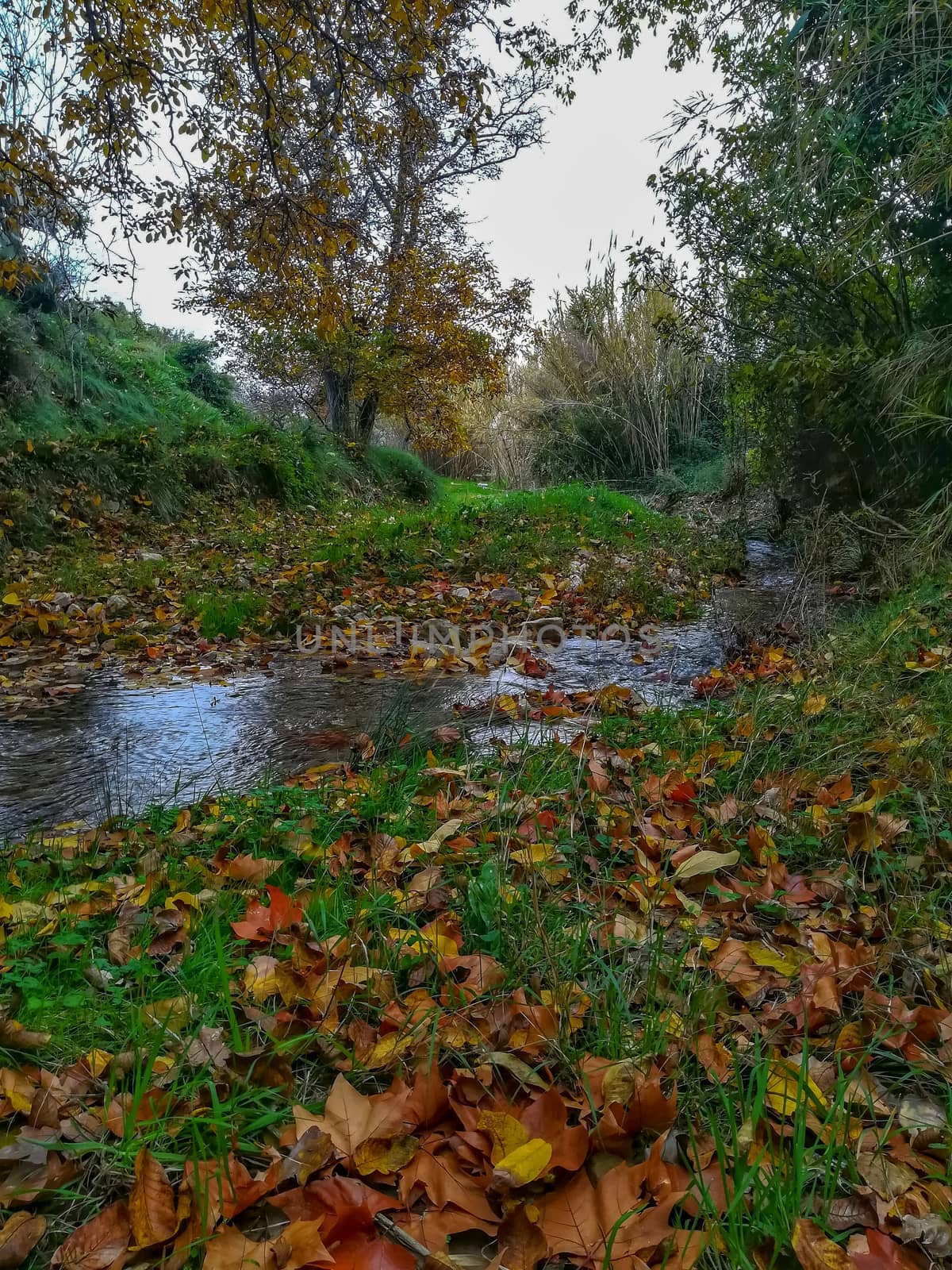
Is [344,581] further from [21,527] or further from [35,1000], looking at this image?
[35,1000]

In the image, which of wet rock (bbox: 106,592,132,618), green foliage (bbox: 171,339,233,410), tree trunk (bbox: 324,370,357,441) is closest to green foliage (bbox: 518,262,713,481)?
tree trunk (bbox: 324,370,357,441)

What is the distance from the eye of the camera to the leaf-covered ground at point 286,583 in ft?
14.0

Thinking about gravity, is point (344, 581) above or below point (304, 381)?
below

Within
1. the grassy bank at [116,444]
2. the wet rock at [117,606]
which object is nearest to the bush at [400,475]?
the grassy bank at [116,444]

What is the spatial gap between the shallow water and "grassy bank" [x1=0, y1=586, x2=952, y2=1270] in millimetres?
416

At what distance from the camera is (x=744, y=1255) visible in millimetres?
894

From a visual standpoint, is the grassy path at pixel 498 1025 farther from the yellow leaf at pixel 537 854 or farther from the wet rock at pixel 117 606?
the wet rock at pixel 117 606

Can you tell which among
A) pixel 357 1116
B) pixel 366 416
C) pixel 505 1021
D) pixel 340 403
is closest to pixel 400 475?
pixel 366 416

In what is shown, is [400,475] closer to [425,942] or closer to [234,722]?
[234,722]

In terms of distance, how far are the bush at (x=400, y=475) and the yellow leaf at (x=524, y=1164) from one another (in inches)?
496

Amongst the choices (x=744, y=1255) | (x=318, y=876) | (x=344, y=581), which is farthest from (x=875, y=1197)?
(x=344, y=581)

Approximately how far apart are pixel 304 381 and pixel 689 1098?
Result: 52.2 feet

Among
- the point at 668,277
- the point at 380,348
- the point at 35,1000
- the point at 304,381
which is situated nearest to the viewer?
the point at 35,1000

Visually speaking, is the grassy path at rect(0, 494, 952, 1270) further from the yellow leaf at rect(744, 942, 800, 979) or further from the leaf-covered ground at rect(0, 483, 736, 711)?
the leaf-covered ground at rect(0, 483, 736, 711)
